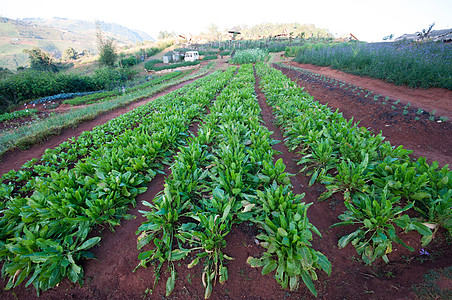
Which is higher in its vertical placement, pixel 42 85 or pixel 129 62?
pixel 129 62

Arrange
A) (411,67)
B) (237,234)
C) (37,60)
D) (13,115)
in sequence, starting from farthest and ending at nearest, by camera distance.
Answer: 1. (37,60)
2. (13,115)
3. (411,67)
4. (237,234)

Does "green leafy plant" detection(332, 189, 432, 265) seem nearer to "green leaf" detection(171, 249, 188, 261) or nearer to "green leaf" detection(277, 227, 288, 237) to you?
"green leaf" detection(277, 227, 288, 237)

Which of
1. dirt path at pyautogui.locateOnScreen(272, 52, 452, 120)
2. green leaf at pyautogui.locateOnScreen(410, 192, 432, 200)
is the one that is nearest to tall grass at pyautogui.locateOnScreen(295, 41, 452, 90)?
dirt path at pyautogui.locateOnScreen(272, 52, 452, 120)

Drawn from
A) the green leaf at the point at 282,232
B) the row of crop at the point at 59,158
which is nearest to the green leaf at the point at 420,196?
the green leaf at the point at 282,232

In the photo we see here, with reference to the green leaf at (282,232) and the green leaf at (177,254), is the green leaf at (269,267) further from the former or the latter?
the green leaf at (177,254)

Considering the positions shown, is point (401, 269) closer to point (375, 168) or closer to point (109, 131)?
point (375, 168)

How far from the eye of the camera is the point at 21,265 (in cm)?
211

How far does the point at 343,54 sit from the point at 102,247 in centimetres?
1984

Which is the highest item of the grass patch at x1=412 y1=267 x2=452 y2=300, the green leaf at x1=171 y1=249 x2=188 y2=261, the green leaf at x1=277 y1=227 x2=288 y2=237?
the green leaf at x1=277 y1=227 x2=288 y2=237

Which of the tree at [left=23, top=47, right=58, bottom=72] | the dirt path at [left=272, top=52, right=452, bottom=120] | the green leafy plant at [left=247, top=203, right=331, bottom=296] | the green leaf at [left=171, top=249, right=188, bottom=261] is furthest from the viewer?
the tree at [left=23, top=47, right=58, bottom=72]

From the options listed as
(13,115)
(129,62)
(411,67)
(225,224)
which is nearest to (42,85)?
(13,115)

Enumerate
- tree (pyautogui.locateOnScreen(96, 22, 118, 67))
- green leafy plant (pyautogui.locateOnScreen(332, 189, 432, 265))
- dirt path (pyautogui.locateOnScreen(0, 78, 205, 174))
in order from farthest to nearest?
tree (pyautogui.locateOnScreen(96, 22, 118, 67)) < dirt path (pyautogui.locateOnScreen(0, 78, 205, 174)) < green leafy plant (pyautogui.locateOnScreen(332, 189, 432, 265))

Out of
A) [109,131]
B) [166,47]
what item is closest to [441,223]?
[109,131]

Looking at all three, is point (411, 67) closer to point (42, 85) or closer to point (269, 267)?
point (269, 267)
